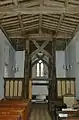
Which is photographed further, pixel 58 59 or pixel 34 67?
pixel 34 67

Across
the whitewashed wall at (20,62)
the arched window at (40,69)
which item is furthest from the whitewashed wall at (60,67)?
the whitewashed wall at (20,62)

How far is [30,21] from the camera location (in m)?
10.1

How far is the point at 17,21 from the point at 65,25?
2031 millimetres

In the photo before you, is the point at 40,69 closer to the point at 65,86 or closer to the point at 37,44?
the point at 37,44

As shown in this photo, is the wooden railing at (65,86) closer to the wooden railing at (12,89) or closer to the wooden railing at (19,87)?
the wooden railing at (19,87)

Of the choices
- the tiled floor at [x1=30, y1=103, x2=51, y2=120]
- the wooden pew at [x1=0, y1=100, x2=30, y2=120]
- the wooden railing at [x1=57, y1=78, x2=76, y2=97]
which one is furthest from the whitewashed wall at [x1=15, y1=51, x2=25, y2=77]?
the wooden pew at [x1=0, y1=100, x2=30, y2=120]

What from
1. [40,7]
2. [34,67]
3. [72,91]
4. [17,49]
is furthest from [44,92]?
[40,7]

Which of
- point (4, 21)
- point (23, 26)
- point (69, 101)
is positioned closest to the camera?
point (69, 101)

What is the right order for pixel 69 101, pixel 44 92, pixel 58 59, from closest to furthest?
pixel 69 101
pixel 58 59
pixel 44 92

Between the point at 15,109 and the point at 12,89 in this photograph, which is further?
the point at 12,89

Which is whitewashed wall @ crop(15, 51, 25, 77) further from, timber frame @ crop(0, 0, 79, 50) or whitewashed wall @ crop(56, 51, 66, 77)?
whitewashed wall @ crop(56, 51, 66, 77)

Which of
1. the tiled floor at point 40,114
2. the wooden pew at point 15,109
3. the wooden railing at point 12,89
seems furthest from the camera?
the wooden railing at point 12,89

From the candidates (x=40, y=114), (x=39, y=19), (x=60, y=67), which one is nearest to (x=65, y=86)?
(x=40, y=114)

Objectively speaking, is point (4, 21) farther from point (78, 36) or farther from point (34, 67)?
point (34, 67)
